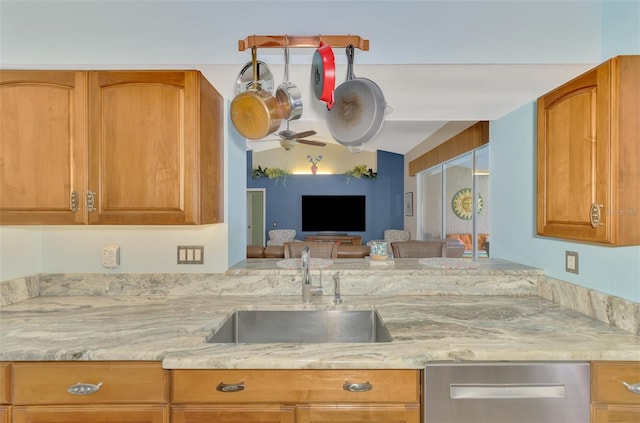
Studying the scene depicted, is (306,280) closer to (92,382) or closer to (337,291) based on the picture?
(337,291)

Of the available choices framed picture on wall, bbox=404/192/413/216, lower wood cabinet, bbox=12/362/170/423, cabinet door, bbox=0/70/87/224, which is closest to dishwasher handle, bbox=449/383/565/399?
lower wood cabinet, bbox=12/362/170/423

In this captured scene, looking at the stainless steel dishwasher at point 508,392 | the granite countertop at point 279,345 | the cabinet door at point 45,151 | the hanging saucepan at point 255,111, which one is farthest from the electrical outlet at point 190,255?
the stainless steel dishwasher at point 508,392

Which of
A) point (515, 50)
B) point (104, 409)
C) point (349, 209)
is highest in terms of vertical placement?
point (515, 50)

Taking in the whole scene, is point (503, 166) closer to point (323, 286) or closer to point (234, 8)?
point (323, 286)

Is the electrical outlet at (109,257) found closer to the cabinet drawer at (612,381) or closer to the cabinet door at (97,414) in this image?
the cabinet door at (97,414)

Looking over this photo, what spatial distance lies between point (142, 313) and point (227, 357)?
2.11ft

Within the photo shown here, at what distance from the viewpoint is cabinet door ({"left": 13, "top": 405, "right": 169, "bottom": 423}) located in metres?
1.18

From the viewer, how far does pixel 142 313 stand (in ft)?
5.12

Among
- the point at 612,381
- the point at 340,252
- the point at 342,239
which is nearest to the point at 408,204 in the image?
the point at 342,239

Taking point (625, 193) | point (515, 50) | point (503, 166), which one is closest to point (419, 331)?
point (625, 193)

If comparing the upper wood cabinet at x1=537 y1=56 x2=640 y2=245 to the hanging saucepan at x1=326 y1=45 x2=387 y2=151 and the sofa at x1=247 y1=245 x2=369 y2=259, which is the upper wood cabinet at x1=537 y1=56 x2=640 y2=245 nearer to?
the hanging saucepan at x1=326 y1=45 x2=387 y2=151

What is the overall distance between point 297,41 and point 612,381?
5.53 ft

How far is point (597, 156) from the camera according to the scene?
1.24 meters

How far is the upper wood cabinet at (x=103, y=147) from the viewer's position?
1.51m
